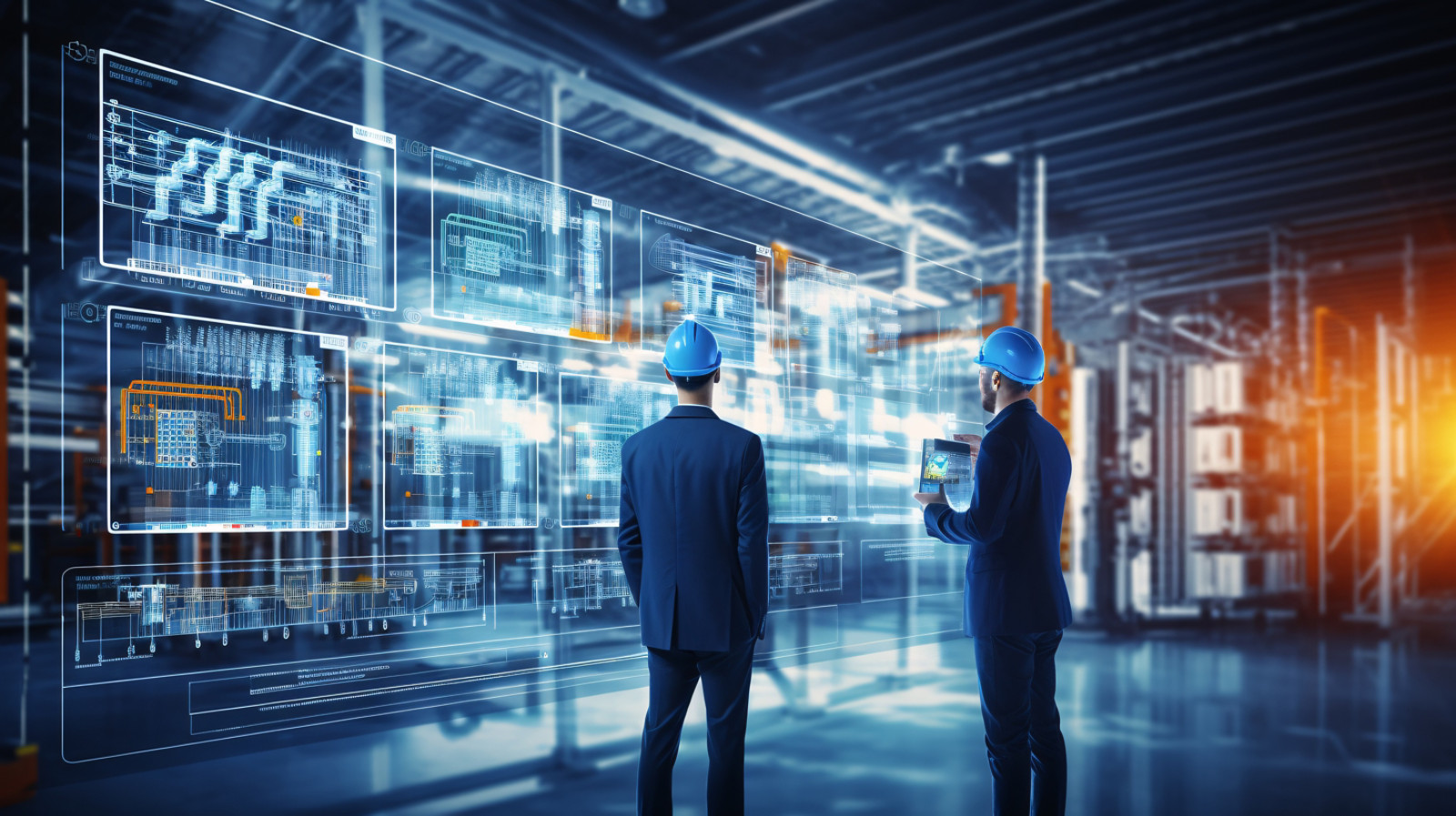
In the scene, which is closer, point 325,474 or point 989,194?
point 325,474

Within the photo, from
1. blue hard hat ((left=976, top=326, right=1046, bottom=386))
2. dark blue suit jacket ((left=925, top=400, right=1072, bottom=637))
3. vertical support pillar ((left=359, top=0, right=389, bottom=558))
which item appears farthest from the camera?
vertical support pillar ((left=359, top=0, right=389, bottom=558))

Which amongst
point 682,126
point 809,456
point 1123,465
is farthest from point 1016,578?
point 1123,465

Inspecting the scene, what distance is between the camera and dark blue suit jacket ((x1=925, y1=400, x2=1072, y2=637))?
3.01m

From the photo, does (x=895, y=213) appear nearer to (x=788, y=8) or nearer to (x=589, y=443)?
(x=788, y=8)

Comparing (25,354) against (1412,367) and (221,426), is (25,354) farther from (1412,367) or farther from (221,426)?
(1412,367)

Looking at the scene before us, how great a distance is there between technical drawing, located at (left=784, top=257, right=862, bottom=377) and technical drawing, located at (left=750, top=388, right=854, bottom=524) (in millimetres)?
178

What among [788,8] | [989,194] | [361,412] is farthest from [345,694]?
[989,194]

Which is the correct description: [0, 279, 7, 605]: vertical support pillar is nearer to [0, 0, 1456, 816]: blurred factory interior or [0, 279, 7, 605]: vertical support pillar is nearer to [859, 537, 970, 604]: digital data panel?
[0, 0, 1456, 816]: blurred factory interior

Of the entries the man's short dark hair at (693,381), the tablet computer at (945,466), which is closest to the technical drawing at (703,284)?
the tablet computer at (945,466)

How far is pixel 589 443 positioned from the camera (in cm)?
420

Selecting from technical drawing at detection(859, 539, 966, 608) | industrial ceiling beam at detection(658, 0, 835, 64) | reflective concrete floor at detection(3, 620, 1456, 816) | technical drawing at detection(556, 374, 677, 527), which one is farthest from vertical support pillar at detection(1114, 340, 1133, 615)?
technical drawing at detection(556, 374, 677, 527)

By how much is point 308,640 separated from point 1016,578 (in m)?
2.42

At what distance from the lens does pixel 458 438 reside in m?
3.71

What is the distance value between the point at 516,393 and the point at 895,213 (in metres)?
4.25
